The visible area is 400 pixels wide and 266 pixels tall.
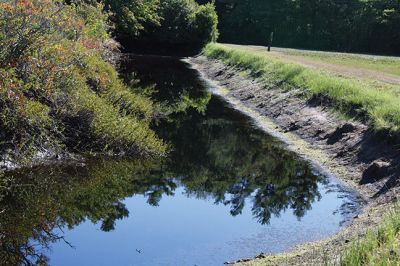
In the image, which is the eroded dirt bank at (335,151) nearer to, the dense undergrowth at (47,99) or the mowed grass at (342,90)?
the mowed grass at (342,90)

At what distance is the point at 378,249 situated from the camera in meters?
7.50

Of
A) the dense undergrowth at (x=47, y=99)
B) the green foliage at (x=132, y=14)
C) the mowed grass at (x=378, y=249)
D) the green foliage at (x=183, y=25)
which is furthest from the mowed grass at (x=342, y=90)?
the green foliage at (x=183, y=25)

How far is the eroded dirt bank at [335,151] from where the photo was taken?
1008 centimetres

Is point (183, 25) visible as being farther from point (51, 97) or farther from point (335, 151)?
point (51, 97)

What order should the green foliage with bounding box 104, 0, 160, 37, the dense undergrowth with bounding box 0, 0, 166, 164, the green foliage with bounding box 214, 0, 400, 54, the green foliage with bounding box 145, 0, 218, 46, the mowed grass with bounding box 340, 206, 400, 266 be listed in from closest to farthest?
the mowed grass with bounding box 340, 206, 400, 266 < the dense undergrowth with bounding box 0, 0, 166, 164 < the green foliage with bounding box 104, 0, 160, 37 < the green foliage with bounding box 145, 0, 218, 46 < the green foliage with bounding box 214, 0, 400, 54

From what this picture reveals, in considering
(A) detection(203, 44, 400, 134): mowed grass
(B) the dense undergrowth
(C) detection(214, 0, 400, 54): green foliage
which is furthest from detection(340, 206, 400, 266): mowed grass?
(C) detection(214, 0, 400, 54): green foliage

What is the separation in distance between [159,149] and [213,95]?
1397 centimetres

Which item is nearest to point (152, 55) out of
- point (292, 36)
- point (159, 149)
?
point (292, 36)

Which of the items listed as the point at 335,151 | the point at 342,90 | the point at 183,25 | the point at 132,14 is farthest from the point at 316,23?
the point at 335,151

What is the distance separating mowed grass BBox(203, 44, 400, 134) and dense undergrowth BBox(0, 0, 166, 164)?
6.73 metres

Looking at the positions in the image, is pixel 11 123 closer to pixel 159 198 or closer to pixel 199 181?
pixel 159 198

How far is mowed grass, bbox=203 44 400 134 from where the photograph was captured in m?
17.2

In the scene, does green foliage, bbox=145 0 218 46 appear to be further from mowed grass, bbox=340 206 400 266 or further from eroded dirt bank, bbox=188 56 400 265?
→ mowed grass, bbox=340 206 400 266

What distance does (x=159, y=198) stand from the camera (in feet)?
44.4
